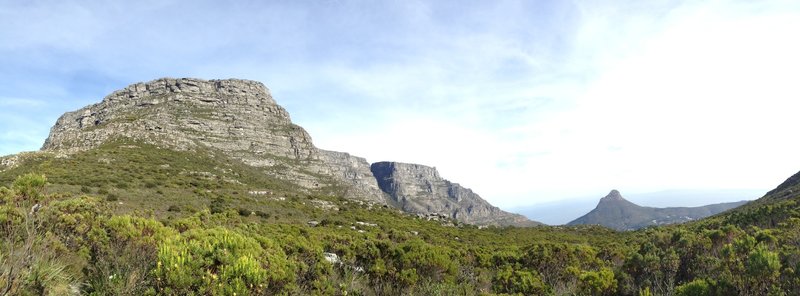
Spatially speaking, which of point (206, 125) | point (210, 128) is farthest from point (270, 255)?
point (206, 125)

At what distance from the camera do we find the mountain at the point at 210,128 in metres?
74.0

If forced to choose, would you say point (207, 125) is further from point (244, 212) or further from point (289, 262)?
point (289, 262)

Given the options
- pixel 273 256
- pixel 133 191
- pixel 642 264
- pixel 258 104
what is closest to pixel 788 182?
pixel 642 264

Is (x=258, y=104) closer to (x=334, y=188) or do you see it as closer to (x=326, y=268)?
(x=334, y=188)

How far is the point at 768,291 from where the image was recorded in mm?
11305

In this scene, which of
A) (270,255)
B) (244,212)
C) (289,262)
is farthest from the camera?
(244,212)

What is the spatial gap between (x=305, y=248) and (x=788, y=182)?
97.0 m

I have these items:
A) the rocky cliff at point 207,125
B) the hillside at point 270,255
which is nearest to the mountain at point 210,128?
the rocky cliff at point 207,125

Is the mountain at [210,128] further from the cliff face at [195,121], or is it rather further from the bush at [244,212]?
the bush at [244,212]

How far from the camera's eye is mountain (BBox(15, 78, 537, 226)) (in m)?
74.0

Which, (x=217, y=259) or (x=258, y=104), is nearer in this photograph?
(x=217, y=259)

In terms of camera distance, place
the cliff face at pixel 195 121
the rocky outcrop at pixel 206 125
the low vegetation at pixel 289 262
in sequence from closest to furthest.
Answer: the low vegetation at pixel 289 262
the cliff face at pixel 195 121
the rocky outcrop at pixel 206 125

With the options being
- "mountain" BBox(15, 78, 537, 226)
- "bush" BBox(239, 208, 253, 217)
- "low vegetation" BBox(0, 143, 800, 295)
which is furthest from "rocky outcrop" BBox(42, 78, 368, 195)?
"low vegetation" BBox(0, 143, 800, 295)

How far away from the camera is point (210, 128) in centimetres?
9544
